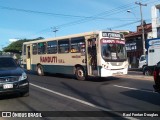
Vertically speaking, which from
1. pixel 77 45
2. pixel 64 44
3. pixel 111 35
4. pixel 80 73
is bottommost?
pixel 80 73

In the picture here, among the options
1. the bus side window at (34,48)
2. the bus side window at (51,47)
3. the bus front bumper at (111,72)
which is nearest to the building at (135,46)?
the bus side window at (34,48)

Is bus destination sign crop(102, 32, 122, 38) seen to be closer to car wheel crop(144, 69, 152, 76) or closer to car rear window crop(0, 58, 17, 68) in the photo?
car wheel crop(144, 69, 152, 76)

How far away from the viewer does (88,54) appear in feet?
66.1

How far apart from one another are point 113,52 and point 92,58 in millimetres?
1335

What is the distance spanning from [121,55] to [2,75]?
972 cm

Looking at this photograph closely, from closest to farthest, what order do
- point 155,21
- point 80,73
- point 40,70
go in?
point 80,73, point 40,70, point 155,21

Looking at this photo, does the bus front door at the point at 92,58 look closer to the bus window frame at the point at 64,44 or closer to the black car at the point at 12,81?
the bus window frame at the point at 64,44

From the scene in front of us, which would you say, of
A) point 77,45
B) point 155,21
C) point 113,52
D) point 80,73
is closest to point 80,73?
point 80,73

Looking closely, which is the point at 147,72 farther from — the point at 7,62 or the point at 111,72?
the point at 7,62

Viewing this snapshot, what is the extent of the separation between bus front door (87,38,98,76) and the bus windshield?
644 mm

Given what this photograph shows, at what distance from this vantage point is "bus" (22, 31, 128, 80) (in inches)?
758

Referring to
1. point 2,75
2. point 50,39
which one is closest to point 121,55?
point 50,39

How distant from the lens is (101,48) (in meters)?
19.2

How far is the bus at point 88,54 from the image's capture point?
19.2 metres
